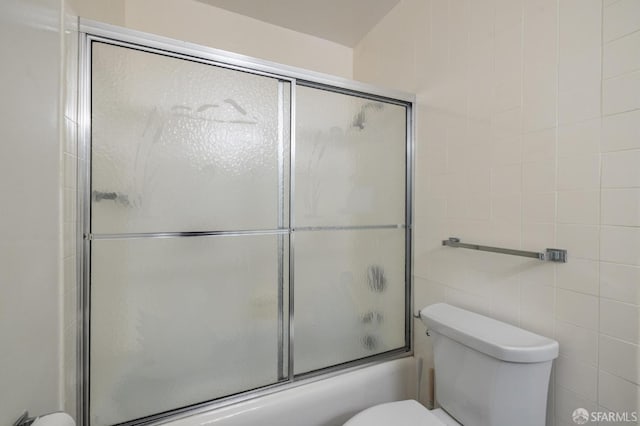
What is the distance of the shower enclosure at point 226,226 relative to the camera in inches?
40.9

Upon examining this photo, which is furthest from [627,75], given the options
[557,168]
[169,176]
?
[169,176]

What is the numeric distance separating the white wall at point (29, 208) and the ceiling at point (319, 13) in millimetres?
1216

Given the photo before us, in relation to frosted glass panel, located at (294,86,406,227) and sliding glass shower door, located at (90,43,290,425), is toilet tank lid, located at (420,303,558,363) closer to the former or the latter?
frosted glass panel, located at (294,86,406,227)

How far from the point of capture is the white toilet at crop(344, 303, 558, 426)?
3.03 feet

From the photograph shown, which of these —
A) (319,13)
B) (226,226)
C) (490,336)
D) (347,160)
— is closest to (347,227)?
(347,160)

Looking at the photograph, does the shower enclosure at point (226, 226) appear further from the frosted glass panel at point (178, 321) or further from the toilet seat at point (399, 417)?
the toilet seat at point (399, 417)

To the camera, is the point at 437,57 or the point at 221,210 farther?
the point at 437,57

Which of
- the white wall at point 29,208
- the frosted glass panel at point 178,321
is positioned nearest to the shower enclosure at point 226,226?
the frosted glass panel at point 178,321

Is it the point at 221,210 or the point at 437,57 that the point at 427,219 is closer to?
the point at 437,57

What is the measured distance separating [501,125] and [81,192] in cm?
157

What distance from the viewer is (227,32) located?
180cm

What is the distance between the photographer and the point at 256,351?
1.29 metres

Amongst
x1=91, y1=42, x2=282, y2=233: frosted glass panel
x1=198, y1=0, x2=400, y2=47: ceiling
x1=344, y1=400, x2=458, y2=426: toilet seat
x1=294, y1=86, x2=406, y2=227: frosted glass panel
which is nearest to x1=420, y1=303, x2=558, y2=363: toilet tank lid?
x1=344, y1=400, x2=458, y2=426: toilet seat

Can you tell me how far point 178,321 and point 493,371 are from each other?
116 centimetres
